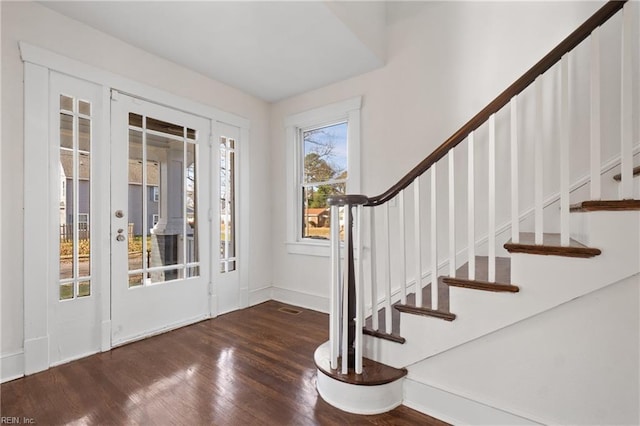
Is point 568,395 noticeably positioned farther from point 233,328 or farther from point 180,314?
point 180,314

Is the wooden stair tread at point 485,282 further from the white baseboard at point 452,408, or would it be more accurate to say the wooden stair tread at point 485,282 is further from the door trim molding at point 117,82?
the door trim molding at point 117,82

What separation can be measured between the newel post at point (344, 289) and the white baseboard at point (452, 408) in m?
0.38

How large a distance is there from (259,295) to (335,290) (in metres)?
2.18

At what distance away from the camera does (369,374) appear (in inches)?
67.6

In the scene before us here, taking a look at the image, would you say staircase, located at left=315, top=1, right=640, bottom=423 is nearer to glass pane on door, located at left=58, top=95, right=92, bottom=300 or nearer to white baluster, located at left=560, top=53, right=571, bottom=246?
Answer: white baluster, located at left=560, top=53, right=571, bottom=246

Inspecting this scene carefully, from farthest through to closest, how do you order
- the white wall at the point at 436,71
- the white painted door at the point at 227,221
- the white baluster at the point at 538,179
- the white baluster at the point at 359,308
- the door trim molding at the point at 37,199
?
the white painted door at the point at 227,221
the white wall at the point at 436,71
the door trim molding at the point at 37,199
the white baluster at the point at 359,308
the white baluster at the point at 538,179

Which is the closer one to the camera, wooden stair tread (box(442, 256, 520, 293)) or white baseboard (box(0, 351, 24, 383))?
wooden stair tread (box(442, 256, 520, 293))

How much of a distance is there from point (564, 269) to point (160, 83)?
3.32 meters

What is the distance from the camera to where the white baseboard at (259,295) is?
3.60 m

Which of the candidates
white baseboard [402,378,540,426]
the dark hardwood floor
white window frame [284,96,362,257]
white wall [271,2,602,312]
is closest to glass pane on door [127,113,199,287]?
the dark hardwood floor

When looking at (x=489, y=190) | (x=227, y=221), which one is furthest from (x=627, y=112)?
(x=227, y=221)

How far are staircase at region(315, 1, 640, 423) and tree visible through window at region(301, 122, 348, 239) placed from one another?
113 centimetres

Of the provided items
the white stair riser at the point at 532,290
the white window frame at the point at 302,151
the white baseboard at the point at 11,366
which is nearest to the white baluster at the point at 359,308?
the white stair riser at the point at 532,290

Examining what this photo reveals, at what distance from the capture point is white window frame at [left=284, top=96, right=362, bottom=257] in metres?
3.11
